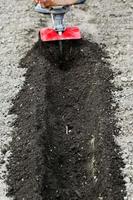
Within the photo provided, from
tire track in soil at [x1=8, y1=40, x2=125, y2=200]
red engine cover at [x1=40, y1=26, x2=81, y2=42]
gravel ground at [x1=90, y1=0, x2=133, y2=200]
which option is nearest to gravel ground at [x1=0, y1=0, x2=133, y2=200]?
gravel ground at [x1=90, y1=0, x2=133, y2=200]

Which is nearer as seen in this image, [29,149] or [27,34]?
[29,149]

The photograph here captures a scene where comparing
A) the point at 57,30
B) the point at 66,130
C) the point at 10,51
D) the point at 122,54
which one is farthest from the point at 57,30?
the point at 66,130

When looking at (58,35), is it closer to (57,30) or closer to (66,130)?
(57,30)

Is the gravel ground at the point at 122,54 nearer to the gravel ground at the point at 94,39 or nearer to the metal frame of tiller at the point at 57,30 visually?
the gravel ground at the point at 94,39

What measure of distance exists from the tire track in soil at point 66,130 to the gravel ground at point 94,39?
11cm

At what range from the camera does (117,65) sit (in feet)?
24.1

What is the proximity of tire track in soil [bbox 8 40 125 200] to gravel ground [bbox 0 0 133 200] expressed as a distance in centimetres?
11

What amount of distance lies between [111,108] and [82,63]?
1.07 m

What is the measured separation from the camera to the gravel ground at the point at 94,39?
19.7 ft

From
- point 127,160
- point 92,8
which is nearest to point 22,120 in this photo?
point 127,160

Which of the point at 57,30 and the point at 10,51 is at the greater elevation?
the point at 57,30

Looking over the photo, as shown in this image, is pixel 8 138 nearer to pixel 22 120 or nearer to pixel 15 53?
pixel 22 120

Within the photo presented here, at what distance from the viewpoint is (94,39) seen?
802 cm

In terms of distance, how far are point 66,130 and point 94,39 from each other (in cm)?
220
